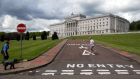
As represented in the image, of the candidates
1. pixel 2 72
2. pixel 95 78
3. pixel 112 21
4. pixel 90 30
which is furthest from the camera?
pixel 90 30

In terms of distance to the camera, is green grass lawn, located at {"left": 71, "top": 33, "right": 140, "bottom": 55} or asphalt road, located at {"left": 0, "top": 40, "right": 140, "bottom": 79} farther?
green grass lawn, located at {"left": 71, "top": 33, "right": 140, "bottom": 55}

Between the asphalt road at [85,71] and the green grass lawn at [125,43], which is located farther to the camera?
the green grass lawn at [125,43]

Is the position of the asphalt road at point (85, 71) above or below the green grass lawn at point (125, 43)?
above

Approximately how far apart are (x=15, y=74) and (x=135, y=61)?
1063 centimetres

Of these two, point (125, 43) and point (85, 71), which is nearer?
point (85, 71)

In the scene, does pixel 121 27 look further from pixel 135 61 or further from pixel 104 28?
pixel 135 61

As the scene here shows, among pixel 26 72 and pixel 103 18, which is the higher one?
pixel 103 18

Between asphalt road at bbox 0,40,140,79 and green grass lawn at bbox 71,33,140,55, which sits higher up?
asphalt road at bbox 0,40,140,79

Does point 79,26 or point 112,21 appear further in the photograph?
point 79,26

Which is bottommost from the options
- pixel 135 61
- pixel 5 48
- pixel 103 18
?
pixel 135 61

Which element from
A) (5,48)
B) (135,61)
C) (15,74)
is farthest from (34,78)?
(135,61)

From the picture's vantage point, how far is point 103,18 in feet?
598

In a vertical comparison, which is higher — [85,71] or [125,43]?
[85,71]

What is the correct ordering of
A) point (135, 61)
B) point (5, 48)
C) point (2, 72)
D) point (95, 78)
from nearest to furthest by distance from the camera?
1. point (95, 78)
2. point (2, 72)
3. point (5, 48)
4. point (135, 61)
